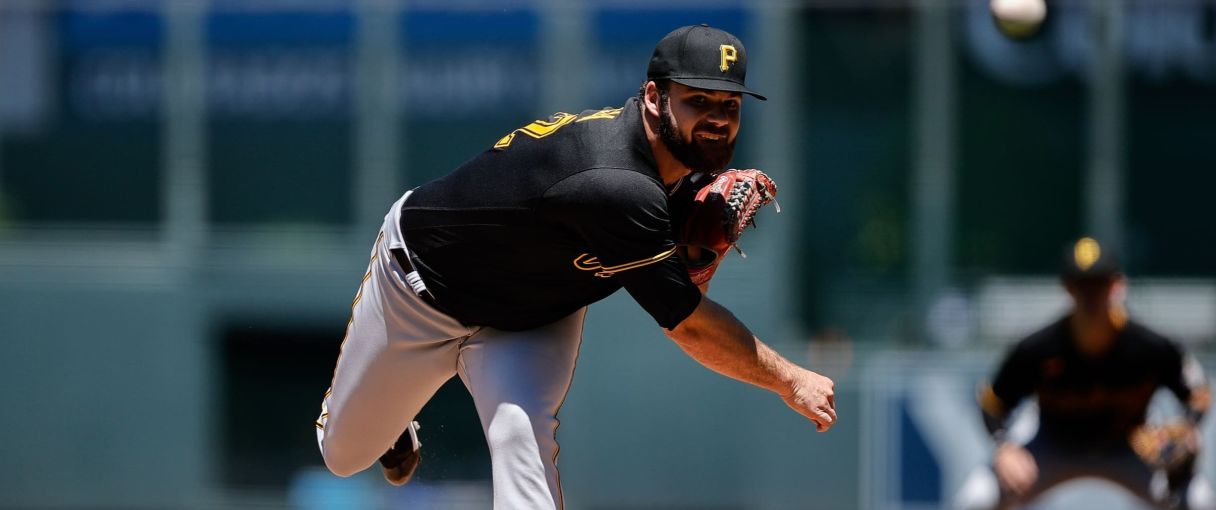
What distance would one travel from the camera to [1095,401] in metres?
8.69

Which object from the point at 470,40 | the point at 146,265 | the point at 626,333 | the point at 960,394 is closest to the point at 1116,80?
the point at 960,394

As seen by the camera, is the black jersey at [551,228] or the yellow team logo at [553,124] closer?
the black jersey at [551,228]

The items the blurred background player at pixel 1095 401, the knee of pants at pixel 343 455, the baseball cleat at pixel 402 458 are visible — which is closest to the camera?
the knee of pants at pixel 343 455

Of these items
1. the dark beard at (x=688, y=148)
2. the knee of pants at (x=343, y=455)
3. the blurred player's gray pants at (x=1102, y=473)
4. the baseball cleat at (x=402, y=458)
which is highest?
the dark beard at (x=688, y=148)

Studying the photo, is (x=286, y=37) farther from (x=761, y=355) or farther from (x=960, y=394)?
(x=761, y=355)

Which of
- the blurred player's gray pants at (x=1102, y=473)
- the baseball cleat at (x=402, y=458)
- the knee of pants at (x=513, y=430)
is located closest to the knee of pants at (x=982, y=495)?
the blurred player's gray pants at (x=1102, y=473)

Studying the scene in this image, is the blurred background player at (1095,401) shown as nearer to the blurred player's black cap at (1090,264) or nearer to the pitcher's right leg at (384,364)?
the blurred player's black cap at (1090,264)

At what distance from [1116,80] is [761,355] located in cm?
919

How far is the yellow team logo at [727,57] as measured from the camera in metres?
4.77

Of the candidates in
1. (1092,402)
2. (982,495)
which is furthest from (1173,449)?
(982,495)

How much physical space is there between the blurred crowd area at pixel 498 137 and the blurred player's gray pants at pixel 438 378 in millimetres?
7099

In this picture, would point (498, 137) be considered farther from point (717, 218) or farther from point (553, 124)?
point (717, 218)

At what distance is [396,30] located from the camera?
14.1 m

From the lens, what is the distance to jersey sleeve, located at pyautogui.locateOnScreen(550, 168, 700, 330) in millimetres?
4773
